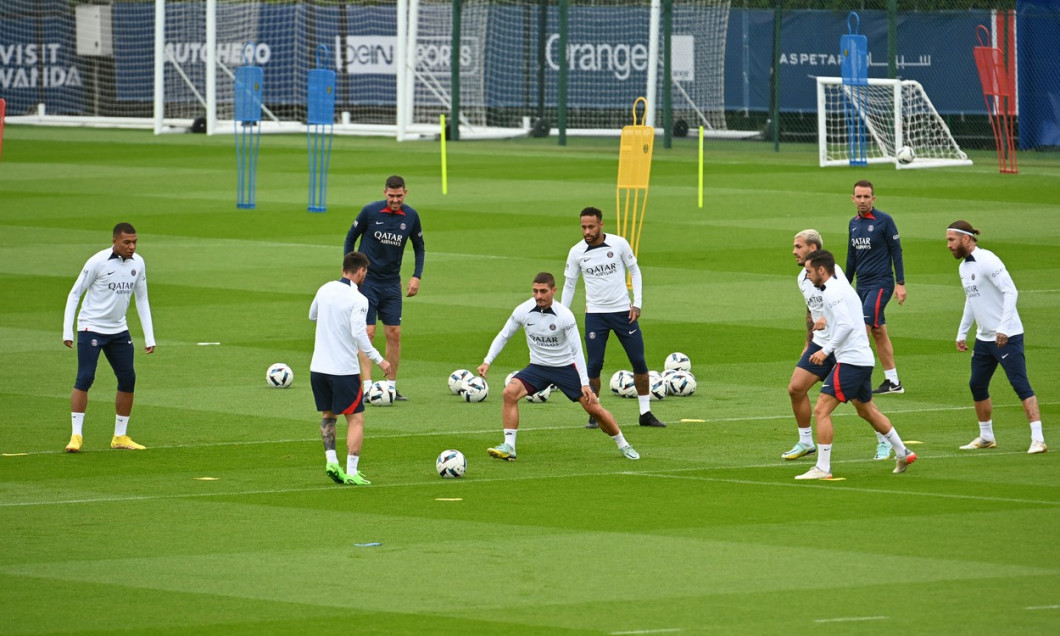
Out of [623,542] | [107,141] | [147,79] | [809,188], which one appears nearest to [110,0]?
[147,79]

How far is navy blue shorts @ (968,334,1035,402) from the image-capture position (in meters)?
16.2

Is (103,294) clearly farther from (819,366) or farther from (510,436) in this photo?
(819,366)

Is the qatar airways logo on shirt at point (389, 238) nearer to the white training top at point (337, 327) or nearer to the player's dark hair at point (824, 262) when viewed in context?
the white training top at point (337, 327)

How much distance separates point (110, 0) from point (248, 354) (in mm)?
43438

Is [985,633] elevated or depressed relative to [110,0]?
depressed

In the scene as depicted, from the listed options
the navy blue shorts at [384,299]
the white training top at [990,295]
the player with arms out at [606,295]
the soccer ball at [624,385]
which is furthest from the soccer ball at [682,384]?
the white training top at [990,295]

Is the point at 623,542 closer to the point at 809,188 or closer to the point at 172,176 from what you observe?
the point at 809,188

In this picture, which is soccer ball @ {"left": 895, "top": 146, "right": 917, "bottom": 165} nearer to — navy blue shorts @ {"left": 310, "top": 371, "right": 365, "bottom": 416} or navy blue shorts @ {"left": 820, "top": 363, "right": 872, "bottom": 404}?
navy blue shorts @ {"left": 820, "top": 363, "right": 872, "bottom": 404}

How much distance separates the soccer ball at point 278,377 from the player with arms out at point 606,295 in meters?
3.99

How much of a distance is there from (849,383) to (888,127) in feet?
113

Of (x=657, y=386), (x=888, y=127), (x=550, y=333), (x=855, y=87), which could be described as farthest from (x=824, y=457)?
(x=888, y=127)

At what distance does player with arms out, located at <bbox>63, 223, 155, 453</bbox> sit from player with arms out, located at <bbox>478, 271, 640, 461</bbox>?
151 inches

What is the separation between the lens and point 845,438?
17438mm

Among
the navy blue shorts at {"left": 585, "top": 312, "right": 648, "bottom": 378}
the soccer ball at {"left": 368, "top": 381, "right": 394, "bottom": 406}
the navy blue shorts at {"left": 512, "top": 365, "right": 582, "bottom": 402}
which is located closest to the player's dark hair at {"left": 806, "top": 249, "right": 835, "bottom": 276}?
the navy blue shorts at {"left": 512, "top": 365, "right": 582, "bottom": 402}
